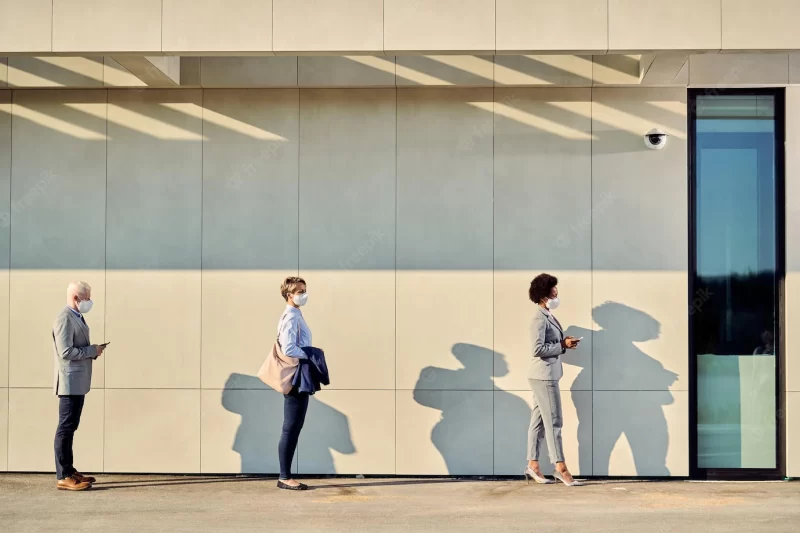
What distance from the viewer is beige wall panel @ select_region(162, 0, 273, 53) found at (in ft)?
22.5

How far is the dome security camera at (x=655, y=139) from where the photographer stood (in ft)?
26.5

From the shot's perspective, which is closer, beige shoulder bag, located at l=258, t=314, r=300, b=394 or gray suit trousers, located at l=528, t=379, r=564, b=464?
beige shoulder bag, located at l=258, t=314, r=300, b=394

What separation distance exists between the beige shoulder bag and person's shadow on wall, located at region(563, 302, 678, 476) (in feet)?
9.21

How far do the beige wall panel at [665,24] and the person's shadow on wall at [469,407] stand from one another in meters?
3.22

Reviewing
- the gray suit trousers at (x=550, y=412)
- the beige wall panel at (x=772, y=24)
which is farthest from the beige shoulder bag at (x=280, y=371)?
the beige wall panel at (x=772, y=24)

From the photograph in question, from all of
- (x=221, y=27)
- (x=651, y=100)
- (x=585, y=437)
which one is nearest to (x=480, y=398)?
(x=585, y=437)

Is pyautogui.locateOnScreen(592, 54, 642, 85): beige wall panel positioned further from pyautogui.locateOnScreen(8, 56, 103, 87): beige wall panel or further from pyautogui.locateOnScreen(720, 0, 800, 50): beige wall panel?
pyautogui.locateOnScreen(8, 56, 103, 87): beige wall panel

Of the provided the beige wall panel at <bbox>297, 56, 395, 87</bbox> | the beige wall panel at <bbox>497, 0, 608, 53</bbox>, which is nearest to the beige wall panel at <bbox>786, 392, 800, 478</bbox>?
the beige wall panel at <bbox>497, 0, 608, 53</bbox>

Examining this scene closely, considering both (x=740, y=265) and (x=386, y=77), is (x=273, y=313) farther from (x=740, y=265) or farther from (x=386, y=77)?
(x=740, y=265)

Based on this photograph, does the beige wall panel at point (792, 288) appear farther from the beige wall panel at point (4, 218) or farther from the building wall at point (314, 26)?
the beige wall panel at point (4, 218)

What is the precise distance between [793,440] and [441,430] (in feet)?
11.2

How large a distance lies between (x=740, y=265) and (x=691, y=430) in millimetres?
1698

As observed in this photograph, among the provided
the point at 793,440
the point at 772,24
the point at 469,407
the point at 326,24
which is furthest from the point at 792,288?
the point at 326,24

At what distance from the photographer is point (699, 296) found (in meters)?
8.22
